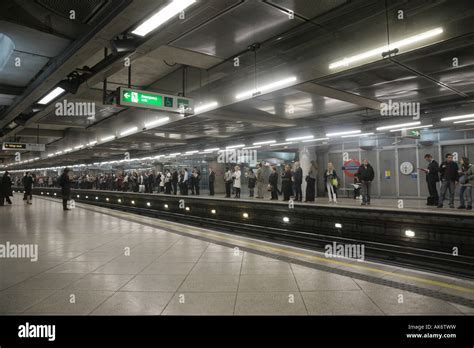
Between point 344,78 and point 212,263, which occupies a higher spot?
point 344,78

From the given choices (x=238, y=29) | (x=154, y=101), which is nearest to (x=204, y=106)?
(x=154, y=101)

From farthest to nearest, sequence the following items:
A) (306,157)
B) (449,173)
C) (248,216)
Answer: (306,157) → (248,216) → (449,173)

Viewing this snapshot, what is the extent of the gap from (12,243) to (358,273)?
6975 mm

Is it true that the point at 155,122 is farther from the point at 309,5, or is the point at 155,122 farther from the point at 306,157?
the point at 306,157

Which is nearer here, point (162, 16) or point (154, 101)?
point (162, 16)

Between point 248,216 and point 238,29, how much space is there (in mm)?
8691

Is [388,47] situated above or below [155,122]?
below

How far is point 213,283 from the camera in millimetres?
4156

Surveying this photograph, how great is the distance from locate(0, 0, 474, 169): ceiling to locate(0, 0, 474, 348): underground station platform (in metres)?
0.04

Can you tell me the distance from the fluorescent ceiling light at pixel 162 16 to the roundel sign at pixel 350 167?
16.6 metres

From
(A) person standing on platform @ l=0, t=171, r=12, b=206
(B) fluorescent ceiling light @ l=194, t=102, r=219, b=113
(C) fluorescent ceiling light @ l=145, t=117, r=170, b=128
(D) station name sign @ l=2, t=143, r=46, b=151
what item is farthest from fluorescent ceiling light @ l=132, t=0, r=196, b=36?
(A) person standing on platform @ l=0, t=171, r=12, b=206
